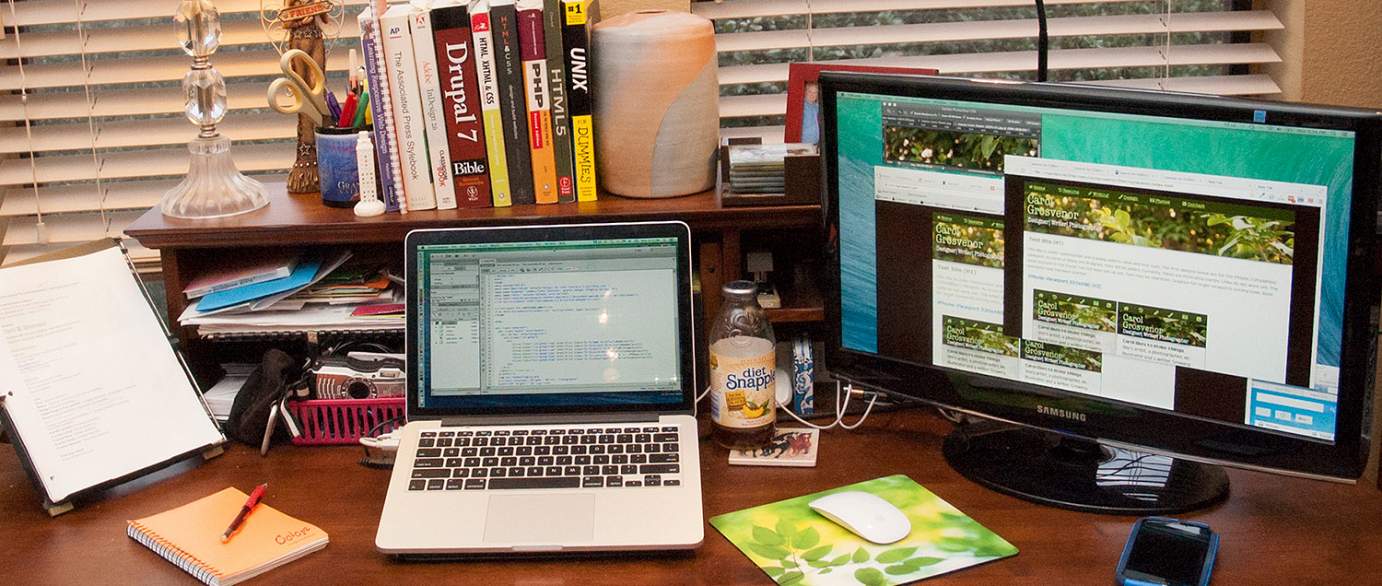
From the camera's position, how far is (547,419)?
61.1 inches

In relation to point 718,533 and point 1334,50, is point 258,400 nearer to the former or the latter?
point 718,533

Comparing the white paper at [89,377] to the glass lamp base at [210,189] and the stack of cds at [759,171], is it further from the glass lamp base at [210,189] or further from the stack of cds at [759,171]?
the stack of cds at [759,171]

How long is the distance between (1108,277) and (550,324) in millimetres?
638

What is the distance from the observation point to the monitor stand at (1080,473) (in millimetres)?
1417

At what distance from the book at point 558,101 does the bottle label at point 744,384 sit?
31 cm

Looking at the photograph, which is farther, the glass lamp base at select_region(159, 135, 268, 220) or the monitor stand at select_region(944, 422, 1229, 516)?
the glass lamp base at select_region(159, 135, 268, 220)

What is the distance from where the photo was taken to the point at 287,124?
2.08 m

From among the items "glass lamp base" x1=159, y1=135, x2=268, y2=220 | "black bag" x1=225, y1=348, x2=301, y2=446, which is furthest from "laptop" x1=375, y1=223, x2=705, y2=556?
"glass lamp base" x1=159, y1=135, x2=268, y2=220

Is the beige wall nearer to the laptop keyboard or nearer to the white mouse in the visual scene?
the white mouse

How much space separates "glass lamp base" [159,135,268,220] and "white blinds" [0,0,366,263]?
1.17 feet

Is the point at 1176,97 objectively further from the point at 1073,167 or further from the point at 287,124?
the point at 287,124

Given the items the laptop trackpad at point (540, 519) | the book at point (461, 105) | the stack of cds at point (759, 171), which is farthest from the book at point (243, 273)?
the stack of cds at point (759, 171)

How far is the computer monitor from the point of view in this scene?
4.17 ft

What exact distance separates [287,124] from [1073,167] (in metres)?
1.27
